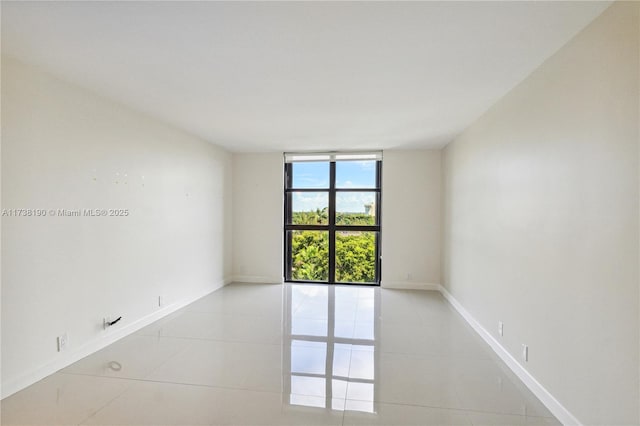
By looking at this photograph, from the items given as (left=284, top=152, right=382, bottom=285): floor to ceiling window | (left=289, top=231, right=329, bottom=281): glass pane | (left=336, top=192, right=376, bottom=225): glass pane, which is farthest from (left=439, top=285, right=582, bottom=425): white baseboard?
(left=289, top=231, right=329, bottom=281): glass pane

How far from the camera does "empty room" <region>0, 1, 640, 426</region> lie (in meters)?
1.69

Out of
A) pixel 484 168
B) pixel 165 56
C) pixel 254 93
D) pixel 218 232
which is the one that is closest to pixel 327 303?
pixel 218 232

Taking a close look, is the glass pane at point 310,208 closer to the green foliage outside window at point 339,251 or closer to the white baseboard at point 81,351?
the green foliage outside window at point 339,251

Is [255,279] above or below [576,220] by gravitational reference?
below

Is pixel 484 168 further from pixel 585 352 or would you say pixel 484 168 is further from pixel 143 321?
pixel 143 321

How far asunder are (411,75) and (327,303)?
328cm

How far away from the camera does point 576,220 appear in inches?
73.8

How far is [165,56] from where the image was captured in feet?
7.16

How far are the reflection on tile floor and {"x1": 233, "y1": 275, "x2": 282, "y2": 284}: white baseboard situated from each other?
180cm

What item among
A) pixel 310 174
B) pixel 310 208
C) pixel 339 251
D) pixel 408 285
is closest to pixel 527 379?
pixel 408 285

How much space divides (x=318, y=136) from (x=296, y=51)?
2.43 meters

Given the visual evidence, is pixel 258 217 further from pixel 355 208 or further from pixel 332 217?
pixel 355 208

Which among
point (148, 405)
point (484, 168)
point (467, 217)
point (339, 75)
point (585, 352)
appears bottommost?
point (148, 405)

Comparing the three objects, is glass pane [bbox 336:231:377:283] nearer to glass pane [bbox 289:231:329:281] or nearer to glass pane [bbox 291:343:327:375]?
glass pane [bbox 289:231:329:281]
